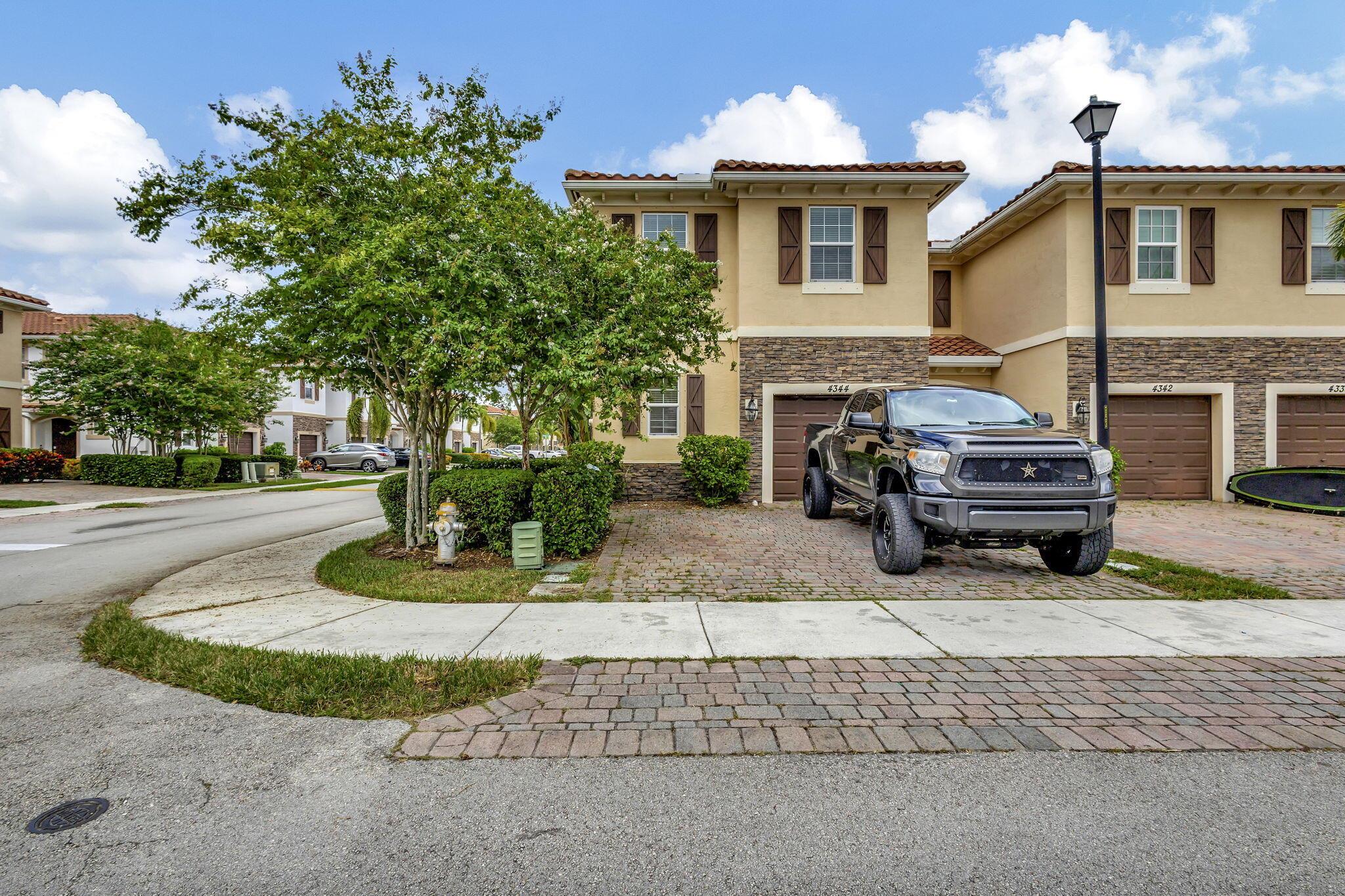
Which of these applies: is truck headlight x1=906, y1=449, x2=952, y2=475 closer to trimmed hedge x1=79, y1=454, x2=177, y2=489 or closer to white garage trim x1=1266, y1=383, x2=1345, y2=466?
white garage trim x1=1266, y1=383, x2=1345, y2=466

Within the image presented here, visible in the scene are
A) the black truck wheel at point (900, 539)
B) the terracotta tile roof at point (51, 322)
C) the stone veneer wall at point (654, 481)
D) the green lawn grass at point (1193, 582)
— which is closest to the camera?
the green lawn grass at point (1193, 582)

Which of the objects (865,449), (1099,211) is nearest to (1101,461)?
(865,449)

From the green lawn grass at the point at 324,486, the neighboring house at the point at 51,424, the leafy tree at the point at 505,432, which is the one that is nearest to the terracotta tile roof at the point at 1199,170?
the green lawn grass at the point at 324,486

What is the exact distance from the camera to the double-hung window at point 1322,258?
44.4 feet

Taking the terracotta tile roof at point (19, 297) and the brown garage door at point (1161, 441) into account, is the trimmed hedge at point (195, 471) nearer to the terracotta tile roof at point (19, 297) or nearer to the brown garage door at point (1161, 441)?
the terracotta tile roof at point (19, 297)

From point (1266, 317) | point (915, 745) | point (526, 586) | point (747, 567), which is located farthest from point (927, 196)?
point (915, 745)

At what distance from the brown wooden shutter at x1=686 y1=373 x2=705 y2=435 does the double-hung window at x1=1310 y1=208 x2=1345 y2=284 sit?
13284mm

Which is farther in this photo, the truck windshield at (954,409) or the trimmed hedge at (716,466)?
the trimmed hedge at (716,466)

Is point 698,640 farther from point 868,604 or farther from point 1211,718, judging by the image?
point 1211,718

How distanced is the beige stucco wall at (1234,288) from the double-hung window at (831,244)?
556 cm

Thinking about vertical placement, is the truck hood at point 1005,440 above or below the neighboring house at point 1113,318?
below

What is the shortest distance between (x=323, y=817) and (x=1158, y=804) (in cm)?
344

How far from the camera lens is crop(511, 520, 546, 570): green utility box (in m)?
7.17

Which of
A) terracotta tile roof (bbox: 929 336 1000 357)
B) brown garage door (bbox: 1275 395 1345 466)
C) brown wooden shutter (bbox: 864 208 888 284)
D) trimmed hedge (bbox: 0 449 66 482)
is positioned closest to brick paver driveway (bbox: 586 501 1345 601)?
brown garage door (bbox: 1275 395 1345 466)
